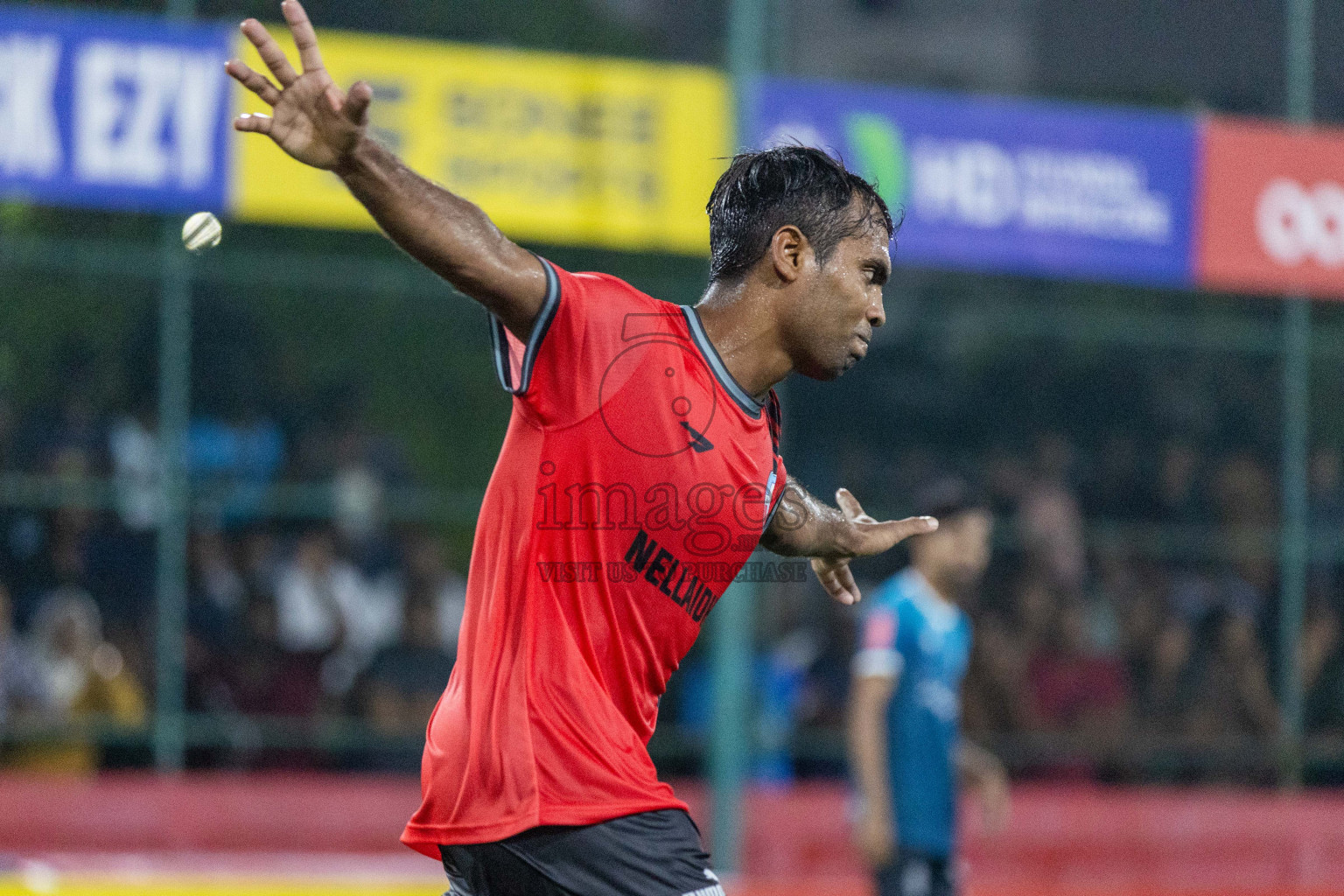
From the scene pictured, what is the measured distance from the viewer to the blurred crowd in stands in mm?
9078

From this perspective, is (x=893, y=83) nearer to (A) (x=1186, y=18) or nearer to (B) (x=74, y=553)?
(A) (x=1186, y=18)

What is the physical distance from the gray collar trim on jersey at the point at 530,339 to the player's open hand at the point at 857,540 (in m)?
0.93

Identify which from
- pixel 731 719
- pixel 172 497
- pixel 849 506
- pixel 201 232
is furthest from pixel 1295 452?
pixel 201 232

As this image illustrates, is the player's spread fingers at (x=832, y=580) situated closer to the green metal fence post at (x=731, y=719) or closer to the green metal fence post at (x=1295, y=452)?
the green metal fence post at (x=731, y=719)

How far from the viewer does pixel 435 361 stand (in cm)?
1062

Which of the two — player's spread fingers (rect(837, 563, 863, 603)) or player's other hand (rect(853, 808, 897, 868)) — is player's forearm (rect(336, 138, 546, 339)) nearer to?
player's spread fingers (rect(837, 563, 863, 603))

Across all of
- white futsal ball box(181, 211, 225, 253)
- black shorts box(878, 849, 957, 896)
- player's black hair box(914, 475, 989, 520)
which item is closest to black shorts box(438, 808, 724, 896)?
white futsal ball box(181, 211, 225, 253)

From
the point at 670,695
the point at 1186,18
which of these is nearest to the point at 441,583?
the point at 670,695

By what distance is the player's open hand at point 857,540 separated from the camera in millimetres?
3660

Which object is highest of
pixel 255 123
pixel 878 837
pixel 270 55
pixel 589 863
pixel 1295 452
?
pixel 270 55

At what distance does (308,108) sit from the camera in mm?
2762

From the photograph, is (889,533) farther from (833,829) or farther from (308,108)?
(833,829)

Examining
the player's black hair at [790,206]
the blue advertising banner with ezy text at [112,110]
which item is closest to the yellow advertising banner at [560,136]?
the blue advertising banner with ezy text at [112,110]

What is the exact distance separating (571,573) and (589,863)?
1.60 feet
